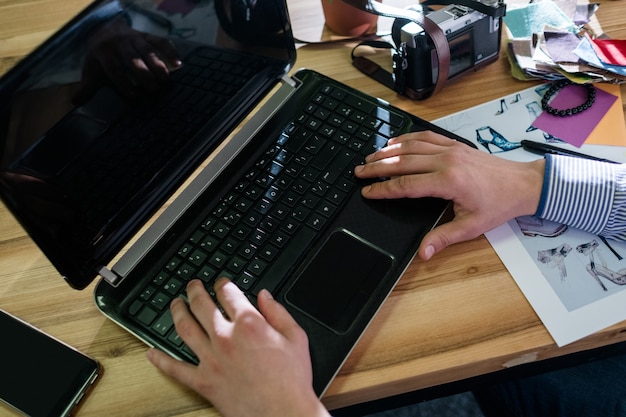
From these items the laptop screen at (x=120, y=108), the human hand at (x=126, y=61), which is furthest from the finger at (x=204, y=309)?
the human hand at (x=126, y=61)

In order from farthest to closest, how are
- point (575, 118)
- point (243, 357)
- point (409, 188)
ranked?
point (575, 118) < point (409, 188) < point (243, 357)

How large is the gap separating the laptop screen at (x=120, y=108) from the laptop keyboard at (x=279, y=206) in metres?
0.07

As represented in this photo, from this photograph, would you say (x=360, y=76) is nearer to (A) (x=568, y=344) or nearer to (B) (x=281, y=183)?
(B) (x=281, y=183)

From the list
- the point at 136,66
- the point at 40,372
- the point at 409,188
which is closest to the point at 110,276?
the point at 40,372

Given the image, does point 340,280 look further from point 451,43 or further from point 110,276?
point 451,43

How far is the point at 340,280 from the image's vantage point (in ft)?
2.08

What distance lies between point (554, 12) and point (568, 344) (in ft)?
1.76

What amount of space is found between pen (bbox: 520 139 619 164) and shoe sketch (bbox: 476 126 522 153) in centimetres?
1

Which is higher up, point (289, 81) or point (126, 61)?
point (126, 61)

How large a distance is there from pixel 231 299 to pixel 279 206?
0.45 feet

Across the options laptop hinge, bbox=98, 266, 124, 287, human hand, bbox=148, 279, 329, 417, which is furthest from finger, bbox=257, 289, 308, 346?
laptop hinge, bbox=98, 266, 124, 287

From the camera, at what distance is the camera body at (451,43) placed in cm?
77

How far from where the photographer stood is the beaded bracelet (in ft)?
2.56

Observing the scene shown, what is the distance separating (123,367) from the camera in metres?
0.62
